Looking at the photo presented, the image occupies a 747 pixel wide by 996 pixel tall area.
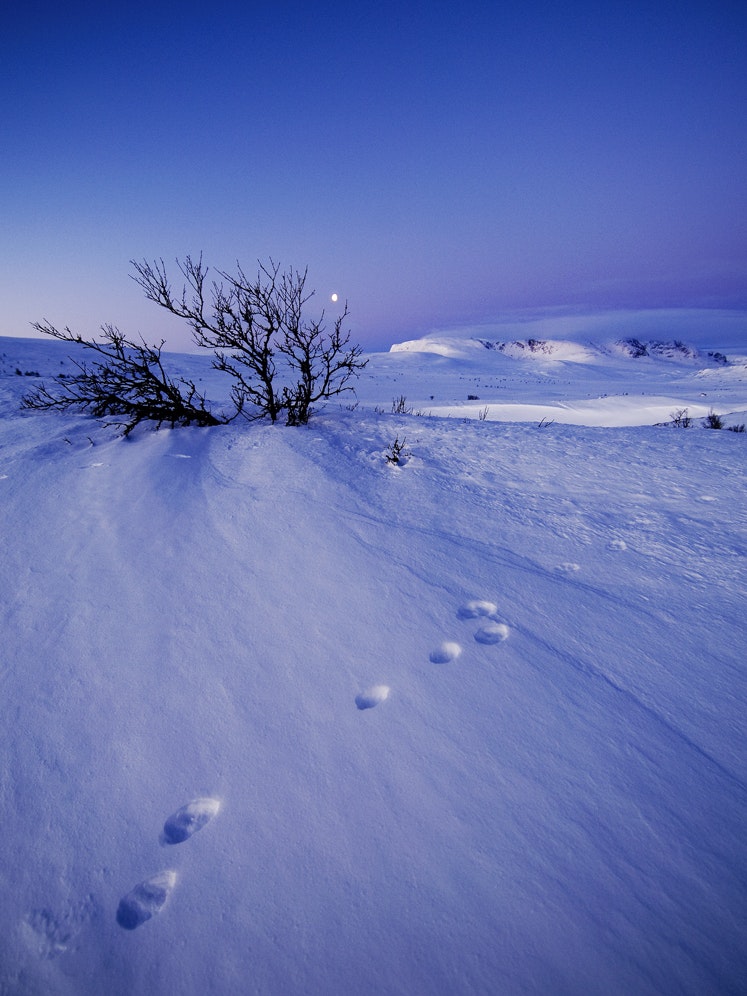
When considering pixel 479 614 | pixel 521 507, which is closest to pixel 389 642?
pixel 479 614

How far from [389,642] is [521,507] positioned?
1534 mm

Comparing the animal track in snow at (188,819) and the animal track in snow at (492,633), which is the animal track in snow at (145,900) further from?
the animal track in snow at (492,633)

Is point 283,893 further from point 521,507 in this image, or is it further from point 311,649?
point 521,507

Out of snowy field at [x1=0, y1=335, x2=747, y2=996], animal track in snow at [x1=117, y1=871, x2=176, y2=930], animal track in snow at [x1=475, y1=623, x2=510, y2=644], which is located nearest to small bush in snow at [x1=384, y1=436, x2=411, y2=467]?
snowy field at [x1=0, y1=335, x2=747, y2=996]

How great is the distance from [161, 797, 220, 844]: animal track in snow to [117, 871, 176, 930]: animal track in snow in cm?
8

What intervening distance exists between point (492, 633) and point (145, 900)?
1416 millimetres

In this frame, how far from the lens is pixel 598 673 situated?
162 centimetres

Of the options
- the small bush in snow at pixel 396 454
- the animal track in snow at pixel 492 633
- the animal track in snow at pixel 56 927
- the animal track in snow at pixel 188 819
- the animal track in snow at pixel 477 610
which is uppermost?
the small bush in snow at pixel 396 454

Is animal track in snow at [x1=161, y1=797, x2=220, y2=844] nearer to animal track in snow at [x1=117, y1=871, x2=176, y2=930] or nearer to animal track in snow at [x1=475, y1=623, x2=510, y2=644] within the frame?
animal track in snow at [x1=117, y1=871, x2=176, y2=930]

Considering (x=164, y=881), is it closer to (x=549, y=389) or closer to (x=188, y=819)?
(x=188, y=819)

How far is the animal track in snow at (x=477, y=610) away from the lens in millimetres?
1915

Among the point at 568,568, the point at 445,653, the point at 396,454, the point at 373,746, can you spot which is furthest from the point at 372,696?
the point at 396,454

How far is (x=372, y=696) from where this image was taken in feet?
5.12

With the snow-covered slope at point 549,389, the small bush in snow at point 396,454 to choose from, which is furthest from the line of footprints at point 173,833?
the snow-covered slope at point 549,389
